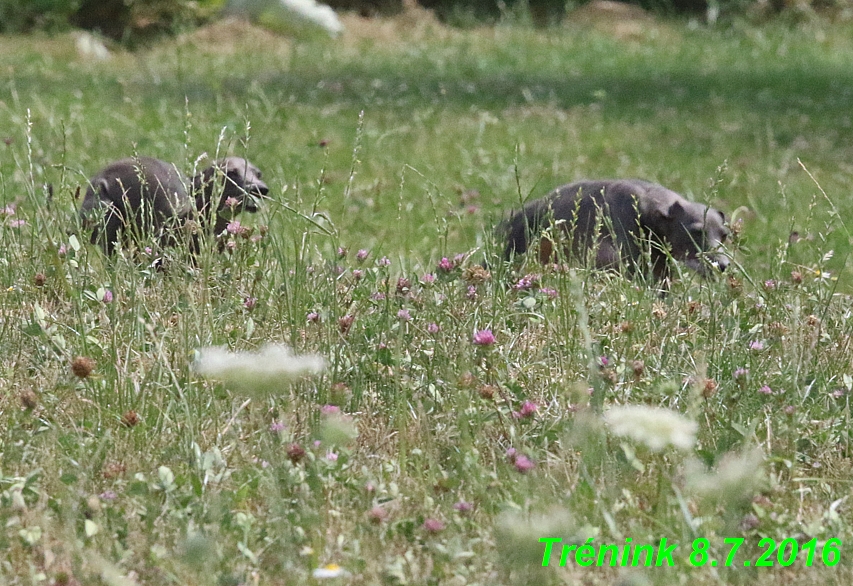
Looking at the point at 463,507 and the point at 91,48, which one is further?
the point at 91,48

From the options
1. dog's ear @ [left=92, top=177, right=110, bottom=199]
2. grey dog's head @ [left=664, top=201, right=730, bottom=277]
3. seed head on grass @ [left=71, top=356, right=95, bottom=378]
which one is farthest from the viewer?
grey dog's head @ [left=664, top=201, right=730, bottom=277]

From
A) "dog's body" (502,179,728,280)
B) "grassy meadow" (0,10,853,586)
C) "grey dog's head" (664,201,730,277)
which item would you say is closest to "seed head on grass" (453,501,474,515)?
"grassy meadow" (0,10,853,586)

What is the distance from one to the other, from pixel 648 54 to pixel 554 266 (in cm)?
1076

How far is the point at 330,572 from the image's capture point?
2.32 metres

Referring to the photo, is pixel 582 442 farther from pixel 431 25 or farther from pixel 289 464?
pixel 431 25

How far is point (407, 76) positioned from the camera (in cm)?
1197

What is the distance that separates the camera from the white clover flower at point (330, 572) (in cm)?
232

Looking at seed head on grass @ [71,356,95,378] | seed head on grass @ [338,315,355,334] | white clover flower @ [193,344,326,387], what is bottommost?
seed head on grass @ [338,315,355,334]

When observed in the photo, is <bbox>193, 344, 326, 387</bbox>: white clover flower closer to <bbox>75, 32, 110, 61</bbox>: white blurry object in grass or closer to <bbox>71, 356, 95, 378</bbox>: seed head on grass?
<bbox>71, 356, 95, 378</bbox>: seed head on grass

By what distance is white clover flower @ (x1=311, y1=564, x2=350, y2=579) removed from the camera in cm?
232

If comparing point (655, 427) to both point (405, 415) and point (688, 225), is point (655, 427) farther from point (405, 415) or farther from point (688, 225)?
point (688, 225)

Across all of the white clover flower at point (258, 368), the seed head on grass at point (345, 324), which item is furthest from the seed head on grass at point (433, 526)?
the seed head on grass at point (345, 324)

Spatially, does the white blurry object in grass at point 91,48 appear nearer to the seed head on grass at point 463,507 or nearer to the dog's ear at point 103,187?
the dog's ear at point 103,187

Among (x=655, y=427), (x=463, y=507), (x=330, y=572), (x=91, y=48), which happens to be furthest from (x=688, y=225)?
(x=91, y=48)
